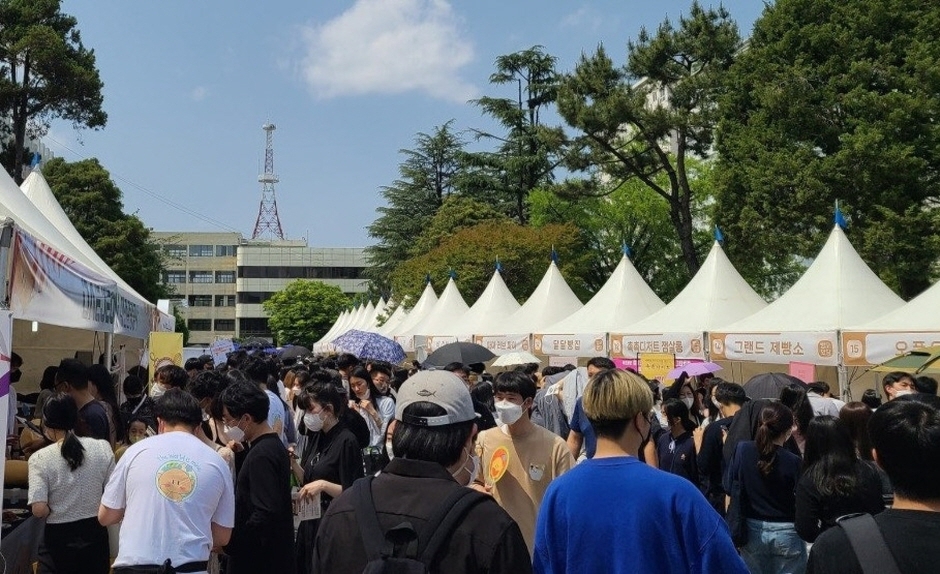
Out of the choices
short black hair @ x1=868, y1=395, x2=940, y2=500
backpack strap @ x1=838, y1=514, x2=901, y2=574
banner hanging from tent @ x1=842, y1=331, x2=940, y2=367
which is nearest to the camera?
backpack strap @ x1=838, y1=514, x2=901, y2=574

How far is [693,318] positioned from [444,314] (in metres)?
14.8

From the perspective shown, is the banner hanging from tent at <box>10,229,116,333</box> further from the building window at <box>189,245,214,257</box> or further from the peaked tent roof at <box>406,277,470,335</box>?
the building window at <box>189,245,214,257</box>

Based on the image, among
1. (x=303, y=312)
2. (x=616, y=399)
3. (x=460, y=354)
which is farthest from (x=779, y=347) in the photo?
(x=303, y=312)

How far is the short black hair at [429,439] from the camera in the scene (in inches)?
106

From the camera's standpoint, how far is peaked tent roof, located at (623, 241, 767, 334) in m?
17.2

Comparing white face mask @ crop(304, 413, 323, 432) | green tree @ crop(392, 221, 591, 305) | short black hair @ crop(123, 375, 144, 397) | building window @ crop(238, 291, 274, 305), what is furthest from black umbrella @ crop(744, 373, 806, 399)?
building window @ crop(238, 291, 274, 305)

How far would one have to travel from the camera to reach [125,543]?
4023 mm

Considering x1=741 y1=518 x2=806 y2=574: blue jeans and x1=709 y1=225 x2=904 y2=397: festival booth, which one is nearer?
x1=741 y1=518 x2=806 y2=574: blue jeans

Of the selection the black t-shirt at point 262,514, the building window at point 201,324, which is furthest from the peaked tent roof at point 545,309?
the building window at point 201,324

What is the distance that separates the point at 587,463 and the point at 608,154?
3679 centimetres

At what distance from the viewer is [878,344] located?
12305mm

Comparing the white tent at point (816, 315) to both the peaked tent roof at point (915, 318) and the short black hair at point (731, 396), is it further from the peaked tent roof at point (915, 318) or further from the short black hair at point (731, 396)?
the short black hair at point (731, 396)

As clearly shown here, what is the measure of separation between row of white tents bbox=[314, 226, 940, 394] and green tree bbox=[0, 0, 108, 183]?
1703 centimetres

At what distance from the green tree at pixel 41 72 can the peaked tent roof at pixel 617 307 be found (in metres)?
20.4
